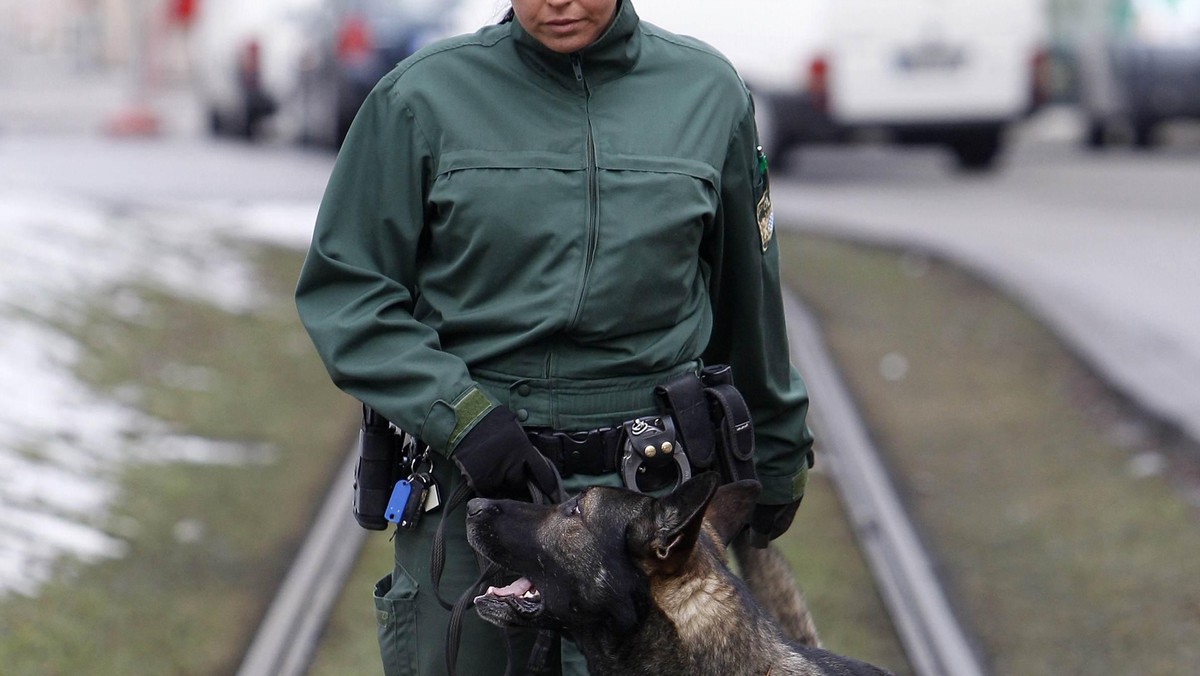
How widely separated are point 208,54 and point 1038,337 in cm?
1203

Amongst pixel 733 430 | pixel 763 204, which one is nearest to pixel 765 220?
pixel 763 204

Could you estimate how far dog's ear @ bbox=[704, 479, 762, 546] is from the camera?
311 centimetres

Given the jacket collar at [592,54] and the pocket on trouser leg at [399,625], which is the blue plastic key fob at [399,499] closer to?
the pocket on trouser leg at [399,625]

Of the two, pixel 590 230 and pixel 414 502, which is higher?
pixel 590 230

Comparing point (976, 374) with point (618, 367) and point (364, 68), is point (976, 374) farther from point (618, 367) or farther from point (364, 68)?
point (364, 68)

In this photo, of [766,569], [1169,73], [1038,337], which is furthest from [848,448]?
[1169,73]

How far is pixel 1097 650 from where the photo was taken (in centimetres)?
523

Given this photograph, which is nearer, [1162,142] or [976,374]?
[976,374]

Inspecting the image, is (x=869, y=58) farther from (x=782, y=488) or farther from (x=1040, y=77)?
(x=782, y=488)

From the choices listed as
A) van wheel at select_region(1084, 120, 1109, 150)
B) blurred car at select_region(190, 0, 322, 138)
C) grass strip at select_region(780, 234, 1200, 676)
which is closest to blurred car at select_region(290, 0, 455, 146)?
blurred car at select_region(190, 0, 322, 138)

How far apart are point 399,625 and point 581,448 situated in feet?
1.61

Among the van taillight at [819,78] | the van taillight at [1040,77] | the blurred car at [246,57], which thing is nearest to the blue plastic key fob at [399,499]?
the van taillight at [819,78]

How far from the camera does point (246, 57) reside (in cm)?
1736

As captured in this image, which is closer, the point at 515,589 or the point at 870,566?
the point at 515,589
